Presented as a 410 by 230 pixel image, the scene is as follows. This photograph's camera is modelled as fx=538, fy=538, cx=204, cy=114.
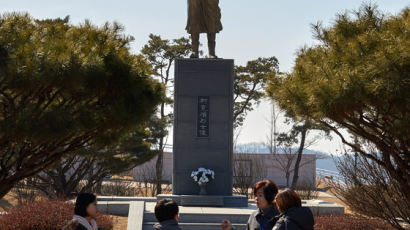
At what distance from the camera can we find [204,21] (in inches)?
468

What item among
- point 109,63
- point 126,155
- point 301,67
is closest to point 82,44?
point 109,63

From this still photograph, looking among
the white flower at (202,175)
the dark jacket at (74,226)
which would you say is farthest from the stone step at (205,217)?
the dark jacket at (74,226)

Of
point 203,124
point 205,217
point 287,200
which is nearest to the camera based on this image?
point 287,200

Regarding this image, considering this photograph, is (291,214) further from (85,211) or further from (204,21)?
(204,21)

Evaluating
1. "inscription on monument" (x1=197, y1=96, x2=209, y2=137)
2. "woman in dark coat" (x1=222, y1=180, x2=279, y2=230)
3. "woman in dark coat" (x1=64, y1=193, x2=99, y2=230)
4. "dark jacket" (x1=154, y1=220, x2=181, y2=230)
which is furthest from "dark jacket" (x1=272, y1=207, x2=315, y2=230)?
"inscription on monument" (x1=197, y1=96, x2=209, y2=137)

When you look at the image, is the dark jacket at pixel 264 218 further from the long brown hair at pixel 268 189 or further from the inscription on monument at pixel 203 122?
the inscription on monument at pixel 203 122

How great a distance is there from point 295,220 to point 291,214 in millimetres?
44

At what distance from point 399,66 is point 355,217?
172 inches

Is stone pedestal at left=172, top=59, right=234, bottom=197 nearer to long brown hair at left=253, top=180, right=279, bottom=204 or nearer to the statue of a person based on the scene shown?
the statue of a person

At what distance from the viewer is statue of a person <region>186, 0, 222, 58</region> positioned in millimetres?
11836

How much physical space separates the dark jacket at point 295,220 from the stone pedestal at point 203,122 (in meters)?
7.76

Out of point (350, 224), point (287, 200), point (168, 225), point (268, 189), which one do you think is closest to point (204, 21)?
point (350, 224)

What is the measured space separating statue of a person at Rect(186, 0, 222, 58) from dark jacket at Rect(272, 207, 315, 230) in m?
8.67

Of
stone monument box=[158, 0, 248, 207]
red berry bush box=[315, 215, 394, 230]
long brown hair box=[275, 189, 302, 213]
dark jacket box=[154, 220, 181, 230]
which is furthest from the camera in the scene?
stone monument box=[158, 0, 248, 207]
